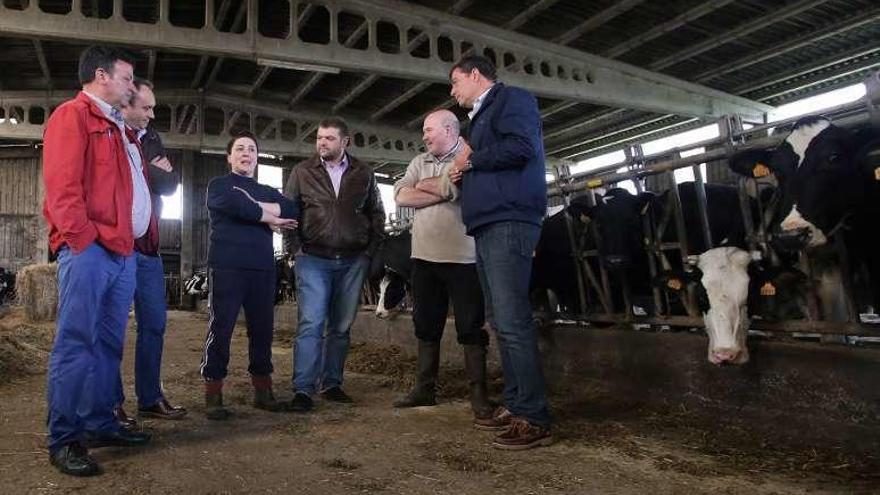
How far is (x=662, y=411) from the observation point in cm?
396

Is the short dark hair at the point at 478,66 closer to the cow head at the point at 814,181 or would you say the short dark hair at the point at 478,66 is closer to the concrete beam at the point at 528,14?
the cow head at the point at 814,181

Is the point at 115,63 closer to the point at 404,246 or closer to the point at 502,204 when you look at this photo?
the point at 502,204

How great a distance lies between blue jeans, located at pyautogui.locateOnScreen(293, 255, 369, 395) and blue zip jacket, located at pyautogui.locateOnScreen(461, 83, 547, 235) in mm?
1309

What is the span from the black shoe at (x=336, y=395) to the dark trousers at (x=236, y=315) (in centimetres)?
46

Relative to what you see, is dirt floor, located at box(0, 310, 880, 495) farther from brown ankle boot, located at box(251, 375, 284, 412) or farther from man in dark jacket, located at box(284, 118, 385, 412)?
man in dark jacket, located at box(284, 118, 385, 412)

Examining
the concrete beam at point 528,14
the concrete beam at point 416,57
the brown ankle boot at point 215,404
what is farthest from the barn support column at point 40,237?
the brown ankle boot at point 215,404

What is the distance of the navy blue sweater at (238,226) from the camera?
393cm

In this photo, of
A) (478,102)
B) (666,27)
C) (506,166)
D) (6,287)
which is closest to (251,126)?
(6,287)

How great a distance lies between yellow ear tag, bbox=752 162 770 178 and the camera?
4.21 meters

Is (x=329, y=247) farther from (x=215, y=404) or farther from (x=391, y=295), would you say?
(x=391, y=295)

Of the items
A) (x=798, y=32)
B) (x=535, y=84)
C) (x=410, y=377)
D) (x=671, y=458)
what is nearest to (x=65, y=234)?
(x=671, y=458)

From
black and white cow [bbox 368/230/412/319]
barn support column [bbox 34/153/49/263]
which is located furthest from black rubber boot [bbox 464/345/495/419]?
barn support column [bbox 34/153/49/263]

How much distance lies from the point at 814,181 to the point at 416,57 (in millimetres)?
8770

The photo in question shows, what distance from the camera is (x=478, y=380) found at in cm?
384
